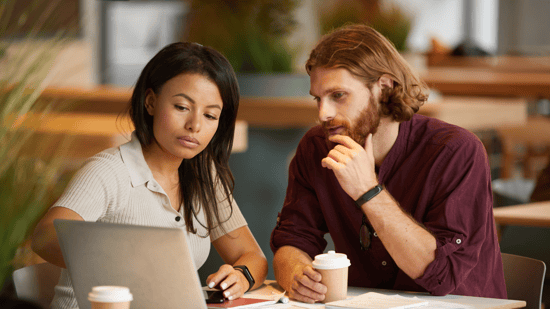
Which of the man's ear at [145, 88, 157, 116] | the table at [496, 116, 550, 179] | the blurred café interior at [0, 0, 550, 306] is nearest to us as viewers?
the blurred café interior at [0, 0, 550, 306]

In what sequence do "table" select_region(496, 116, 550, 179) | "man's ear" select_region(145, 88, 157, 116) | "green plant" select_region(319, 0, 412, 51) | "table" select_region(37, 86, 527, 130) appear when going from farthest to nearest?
"table" select_region(496, 116, 550, 179) < "green plant" select_region(319, 0, 412, 51) < "table" select_region(37, 86, 527, 130) < "man's ear" select_region(145, 88, 157, 116)

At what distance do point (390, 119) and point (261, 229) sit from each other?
6.52 ft

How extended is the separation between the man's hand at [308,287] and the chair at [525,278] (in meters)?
0.69

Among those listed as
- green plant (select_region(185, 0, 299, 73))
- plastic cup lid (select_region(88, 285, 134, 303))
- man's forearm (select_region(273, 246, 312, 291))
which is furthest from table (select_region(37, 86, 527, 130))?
plastic cup lid (select_region(88, 285, 134, 303))

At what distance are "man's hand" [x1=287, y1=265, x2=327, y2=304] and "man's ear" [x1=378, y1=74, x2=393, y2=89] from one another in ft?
2.05

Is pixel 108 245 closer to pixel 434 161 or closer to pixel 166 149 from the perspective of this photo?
pixel 166 149

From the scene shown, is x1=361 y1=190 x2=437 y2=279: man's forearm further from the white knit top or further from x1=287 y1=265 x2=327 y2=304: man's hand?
the white knit top

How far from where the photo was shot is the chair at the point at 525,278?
1852 millimetres

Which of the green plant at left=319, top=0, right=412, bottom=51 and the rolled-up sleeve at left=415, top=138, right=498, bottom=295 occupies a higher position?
the green plant at left=319, top=0, right=412, bottom=51

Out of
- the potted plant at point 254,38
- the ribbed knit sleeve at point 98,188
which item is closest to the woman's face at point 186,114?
the ribbed knit sleeve at point 98,188

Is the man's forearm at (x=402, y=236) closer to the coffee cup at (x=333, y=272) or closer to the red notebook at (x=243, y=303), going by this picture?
the coffee cup at (x=333, y=272)

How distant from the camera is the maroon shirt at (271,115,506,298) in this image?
170cm

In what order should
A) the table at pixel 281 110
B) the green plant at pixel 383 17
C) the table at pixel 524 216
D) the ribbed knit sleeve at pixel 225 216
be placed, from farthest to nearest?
the green plant at pixel 383 17 → the table at pixel 281 110 → the table at pixel 524 216 → the ribbed knit sleeve at pixel 225 216

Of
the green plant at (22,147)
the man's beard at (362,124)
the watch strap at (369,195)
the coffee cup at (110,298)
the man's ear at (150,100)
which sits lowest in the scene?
the watch strap at (369,195)
